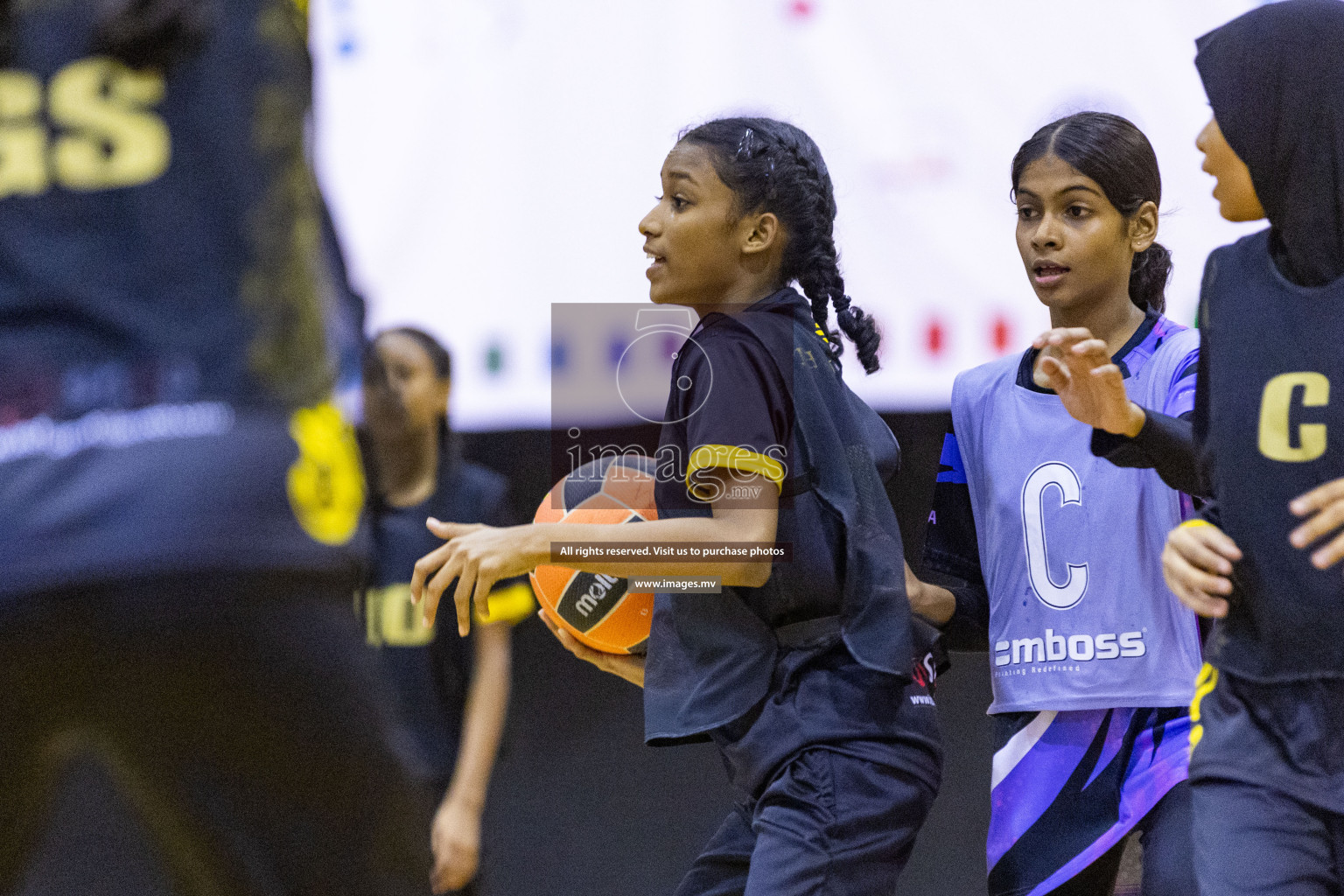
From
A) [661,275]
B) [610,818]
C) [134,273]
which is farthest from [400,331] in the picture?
[134,273]

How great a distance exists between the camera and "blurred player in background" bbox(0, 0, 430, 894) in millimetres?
1453

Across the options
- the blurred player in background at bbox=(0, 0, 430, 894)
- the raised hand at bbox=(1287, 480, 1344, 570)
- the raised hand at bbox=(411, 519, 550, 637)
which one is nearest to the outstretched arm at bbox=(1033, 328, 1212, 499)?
the raised hand at bbox=(1287, 480, 1344, 570)

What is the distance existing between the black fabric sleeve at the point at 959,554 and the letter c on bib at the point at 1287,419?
79 centimetres

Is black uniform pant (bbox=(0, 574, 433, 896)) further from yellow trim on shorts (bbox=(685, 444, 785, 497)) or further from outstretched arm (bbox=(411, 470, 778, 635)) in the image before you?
yellow trim on shorts (bbox=(685, 444, 785, 497))

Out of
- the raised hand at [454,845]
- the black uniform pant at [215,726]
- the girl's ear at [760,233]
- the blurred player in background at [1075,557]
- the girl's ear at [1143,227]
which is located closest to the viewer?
the black uniform pant at [215,726]

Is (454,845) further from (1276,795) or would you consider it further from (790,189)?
(1276,795)

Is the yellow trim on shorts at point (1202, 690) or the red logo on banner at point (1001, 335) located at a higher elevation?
the red logo on banner at point (1001, 335)

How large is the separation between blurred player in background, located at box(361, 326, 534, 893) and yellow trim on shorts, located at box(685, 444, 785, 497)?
1.12 m

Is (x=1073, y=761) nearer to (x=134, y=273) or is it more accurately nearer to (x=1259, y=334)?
A: (x=1259, y=334)

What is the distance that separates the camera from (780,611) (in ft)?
7.58

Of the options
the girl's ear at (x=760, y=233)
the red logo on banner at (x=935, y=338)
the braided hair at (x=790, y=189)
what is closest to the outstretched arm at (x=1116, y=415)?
the braided hair at (x=790, y=189)

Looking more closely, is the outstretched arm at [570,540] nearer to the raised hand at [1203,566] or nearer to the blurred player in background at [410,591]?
the raised hand at [1203,566]

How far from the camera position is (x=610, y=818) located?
3.78 meters

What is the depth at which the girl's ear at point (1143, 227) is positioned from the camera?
108 inches
